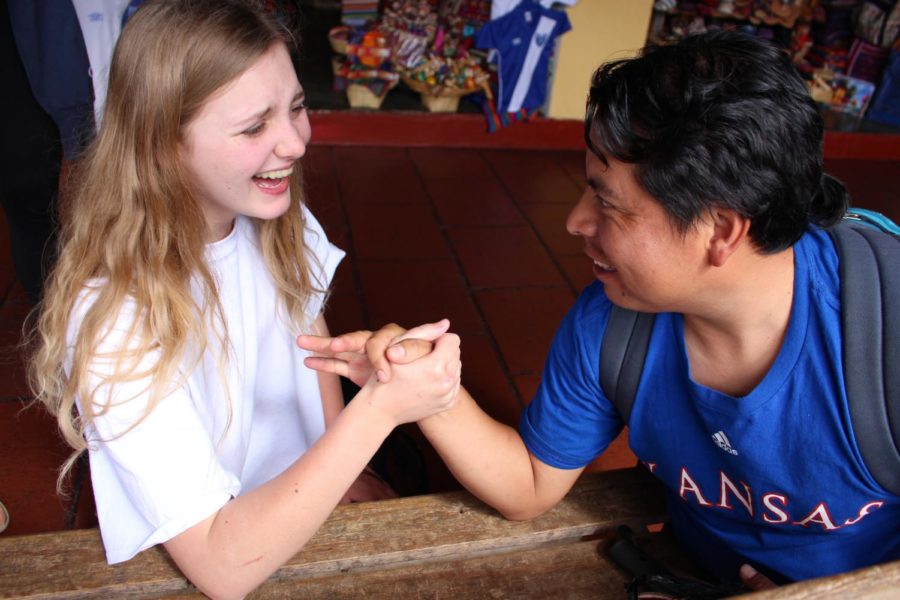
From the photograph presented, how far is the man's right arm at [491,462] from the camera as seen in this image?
1309 mm

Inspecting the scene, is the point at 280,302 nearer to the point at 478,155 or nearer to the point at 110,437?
the point at 110,437

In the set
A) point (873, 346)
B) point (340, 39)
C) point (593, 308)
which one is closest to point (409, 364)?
point (593, 308)

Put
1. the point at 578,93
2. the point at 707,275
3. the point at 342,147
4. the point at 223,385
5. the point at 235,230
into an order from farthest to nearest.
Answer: the point at 578,93 → the point at 342,147 → the point at 235,230 → the point at 223,385 → the point at 707,275

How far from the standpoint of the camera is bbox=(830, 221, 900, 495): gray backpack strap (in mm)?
1029

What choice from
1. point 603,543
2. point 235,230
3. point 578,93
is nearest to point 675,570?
→ point 603,543

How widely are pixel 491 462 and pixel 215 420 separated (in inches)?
20.4

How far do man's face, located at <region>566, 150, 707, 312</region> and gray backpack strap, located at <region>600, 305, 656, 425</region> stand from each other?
3.1 inches

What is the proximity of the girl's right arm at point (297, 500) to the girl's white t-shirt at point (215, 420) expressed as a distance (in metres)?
0.05

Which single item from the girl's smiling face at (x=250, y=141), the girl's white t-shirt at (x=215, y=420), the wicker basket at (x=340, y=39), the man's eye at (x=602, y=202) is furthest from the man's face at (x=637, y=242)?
the wicker basket at (x=340, y=39)

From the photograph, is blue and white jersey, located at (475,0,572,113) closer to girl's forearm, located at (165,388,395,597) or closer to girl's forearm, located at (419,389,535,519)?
girl's forearm, located at (419,389,535,519)

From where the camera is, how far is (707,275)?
3.72ft

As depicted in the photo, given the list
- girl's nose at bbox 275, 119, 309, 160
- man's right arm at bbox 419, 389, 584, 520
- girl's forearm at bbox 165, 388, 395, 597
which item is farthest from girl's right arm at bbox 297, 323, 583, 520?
girl's nose at bbox 275, 119, 309, 160

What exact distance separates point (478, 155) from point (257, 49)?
341 cm

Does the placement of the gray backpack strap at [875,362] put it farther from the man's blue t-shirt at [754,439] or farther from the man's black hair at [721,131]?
the man's black hair at [721,131]
